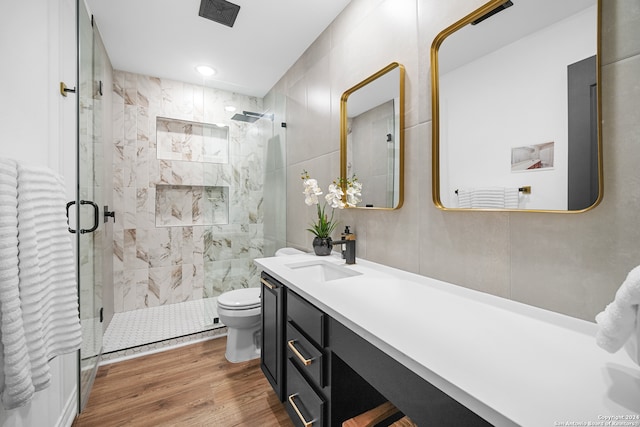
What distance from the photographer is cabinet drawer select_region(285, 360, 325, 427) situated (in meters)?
1.10

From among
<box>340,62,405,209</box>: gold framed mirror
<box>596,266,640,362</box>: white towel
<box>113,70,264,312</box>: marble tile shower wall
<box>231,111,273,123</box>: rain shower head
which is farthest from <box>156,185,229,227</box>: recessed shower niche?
<box>596,266,640,362</box>: white towel

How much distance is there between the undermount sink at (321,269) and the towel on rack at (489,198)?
756mm

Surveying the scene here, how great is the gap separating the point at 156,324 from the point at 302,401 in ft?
6.63

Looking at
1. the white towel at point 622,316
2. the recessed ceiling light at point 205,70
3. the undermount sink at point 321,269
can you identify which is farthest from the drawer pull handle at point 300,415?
the recessed ceiling light at point 205,70

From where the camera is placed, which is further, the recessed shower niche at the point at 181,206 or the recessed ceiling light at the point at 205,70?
the recessed shower niche at the point at 181,206

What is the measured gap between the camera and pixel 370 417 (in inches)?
40.9

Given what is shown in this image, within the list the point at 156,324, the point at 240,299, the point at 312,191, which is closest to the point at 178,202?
the point at 156,324

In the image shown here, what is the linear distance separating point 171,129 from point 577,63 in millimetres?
3418

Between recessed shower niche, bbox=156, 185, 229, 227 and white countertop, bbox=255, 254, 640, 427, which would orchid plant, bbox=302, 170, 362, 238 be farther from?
recessed shower niche, bbox=156, 185, 229, 227

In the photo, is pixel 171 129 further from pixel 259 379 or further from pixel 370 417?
pixel 370 417

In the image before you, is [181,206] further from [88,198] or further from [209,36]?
[209,36]

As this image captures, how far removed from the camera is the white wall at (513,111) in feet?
2.87

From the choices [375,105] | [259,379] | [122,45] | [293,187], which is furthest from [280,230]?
[122,45]

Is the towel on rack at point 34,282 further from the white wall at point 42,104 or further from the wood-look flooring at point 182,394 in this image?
the wood-look flooring at point 182,394
